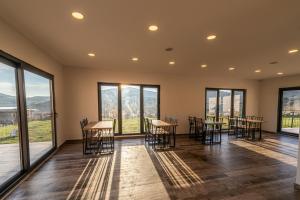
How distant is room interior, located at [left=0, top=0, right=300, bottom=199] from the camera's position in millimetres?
2033

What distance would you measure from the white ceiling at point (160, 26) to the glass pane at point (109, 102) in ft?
6.85

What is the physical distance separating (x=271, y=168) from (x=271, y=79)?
19.0 ft

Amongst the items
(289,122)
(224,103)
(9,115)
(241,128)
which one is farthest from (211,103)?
(9,115)

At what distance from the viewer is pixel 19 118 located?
2.72 metres

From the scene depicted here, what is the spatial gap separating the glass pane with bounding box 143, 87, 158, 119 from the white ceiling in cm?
250

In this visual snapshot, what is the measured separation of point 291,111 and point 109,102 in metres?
8.09

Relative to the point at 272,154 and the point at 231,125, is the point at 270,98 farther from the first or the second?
the point at 272,154

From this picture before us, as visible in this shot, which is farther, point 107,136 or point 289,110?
point 289,110

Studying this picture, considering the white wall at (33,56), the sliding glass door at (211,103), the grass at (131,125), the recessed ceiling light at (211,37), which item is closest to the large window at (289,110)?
the sliding glass door at (211,103)

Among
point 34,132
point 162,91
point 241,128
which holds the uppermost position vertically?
point 162,91

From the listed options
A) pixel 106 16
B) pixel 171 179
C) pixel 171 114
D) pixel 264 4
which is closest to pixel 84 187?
pixel 171 179

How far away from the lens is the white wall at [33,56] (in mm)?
2330

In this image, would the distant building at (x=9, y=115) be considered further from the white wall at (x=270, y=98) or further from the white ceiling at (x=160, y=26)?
the white wall at (x=270, y=98)

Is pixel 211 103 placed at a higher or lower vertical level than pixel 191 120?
higher
